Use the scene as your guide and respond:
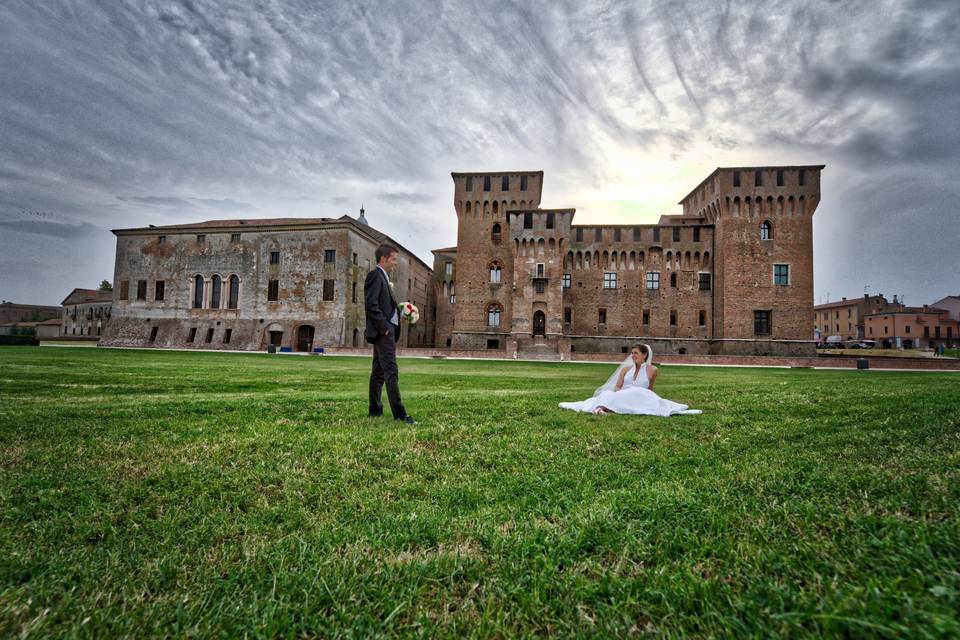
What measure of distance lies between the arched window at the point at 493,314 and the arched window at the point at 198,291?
27.1 m

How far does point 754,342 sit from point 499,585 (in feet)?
139

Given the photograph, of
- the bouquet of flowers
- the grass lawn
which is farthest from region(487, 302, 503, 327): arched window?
the grass lawn

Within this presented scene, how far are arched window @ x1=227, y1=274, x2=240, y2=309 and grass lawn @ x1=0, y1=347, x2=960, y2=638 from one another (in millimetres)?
40727

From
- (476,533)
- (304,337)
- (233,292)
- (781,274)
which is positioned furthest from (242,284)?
(781,274)

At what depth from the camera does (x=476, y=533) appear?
7.23ft

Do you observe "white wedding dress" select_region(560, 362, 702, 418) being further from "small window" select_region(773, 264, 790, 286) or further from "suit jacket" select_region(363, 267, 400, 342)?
"small window" select_region(773, 264, 790, 286)

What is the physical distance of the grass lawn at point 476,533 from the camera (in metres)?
1.52

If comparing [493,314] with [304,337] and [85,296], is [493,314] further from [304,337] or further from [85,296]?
[85,296]

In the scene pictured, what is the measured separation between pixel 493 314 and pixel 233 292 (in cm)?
2439

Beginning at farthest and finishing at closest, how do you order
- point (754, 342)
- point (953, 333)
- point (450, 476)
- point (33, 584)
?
point (953, 333), point (754, 342), point (450, 476), point (33, 584)

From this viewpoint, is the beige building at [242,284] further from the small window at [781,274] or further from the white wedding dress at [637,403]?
the small window at [781,274]

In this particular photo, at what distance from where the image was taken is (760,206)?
37562 millimetres

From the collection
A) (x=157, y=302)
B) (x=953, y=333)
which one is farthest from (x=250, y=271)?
(x=953, y=333)

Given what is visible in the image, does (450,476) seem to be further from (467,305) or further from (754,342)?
(754,342)
